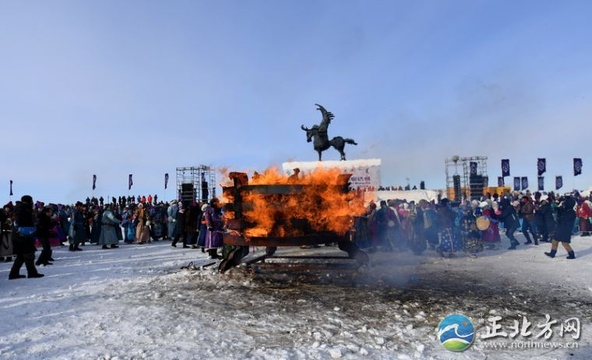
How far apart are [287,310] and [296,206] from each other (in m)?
2.77

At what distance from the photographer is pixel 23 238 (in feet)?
31.2

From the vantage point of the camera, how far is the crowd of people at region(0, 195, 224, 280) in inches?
384

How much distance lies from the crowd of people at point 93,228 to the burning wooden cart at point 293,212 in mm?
2754

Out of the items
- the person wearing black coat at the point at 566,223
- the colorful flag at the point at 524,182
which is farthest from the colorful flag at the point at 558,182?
the person wearing black coat at the point at 566,223

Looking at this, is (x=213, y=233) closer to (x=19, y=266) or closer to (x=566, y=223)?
(x=19, y=266)

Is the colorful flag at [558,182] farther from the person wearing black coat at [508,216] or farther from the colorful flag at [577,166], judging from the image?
the person wearing black coat at [508,216]

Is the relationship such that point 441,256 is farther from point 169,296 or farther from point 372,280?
point 169,296

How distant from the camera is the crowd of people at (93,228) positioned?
974cm

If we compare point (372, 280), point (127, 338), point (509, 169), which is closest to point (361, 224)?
point (372, 280)

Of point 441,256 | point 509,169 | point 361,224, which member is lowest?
point 441,256

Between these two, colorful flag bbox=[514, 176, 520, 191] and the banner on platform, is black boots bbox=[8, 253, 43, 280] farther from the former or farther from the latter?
colorful flag bbox=[514, 176, 520, 191]

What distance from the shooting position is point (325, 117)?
25.8 meters

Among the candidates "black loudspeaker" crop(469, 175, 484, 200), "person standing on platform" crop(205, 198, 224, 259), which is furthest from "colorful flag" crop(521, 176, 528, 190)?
"person standing on platform" crop(205, 198, 224, 259)

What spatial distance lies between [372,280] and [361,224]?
609 centimetres
